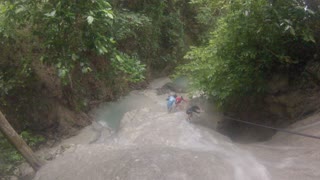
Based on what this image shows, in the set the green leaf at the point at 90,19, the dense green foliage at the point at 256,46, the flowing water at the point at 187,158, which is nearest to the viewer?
the green leaf at the point at 90,19

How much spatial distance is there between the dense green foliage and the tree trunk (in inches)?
144

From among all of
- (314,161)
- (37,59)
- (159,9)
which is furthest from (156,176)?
(159,9)

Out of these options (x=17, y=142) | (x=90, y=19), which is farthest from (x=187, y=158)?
(x=17, y=142)

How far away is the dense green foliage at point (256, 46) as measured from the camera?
5516 millimetres

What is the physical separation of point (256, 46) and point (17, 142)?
4.48m

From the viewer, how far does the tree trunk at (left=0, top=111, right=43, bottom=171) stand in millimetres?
5555

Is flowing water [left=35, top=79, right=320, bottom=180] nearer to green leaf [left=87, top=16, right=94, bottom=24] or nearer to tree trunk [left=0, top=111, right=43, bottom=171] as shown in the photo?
tree trunk [left=0, top=111, right=43, bottom=171]

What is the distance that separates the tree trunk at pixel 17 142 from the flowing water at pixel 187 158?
7.7 inches

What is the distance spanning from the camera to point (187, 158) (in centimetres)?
507

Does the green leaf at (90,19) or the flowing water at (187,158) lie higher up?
the green leaf at (90,19)

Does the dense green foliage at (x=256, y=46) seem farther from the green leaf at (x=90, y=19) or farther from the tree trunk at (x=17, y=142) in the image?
the tree trunk at (x=17, y=142)

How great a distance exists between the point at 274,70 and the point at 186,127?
2092 millimetres

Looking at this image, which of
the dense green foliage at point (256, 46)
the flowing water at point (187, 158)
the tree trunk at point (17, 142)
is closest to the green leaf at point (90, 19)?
the flowing water at point (187, 158)

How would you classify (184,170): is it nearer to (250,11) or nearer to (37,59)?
(250,11)
